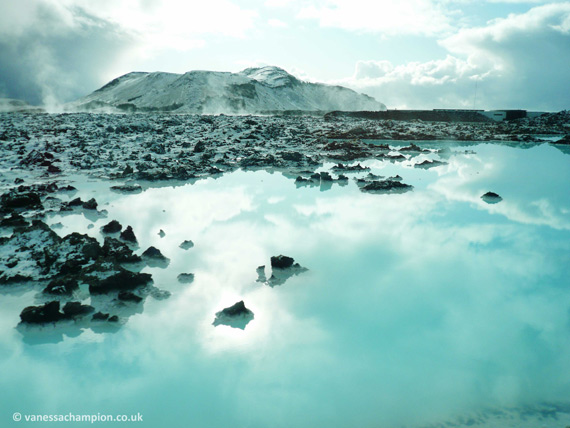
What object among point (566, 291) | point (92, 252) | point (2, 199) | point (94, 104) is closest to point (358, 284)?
point (566, 291)

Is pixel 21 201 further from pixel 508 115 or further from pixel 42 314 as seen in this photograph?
pixel 508 115

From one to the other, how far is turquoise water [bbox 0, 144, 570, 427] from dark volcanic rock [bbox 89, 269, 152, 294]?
42 cm

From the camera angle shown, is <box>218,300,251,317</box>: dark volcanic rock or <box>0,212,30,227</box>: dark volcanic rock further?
<box>0,212,30,227</box>: dark volcanic rock

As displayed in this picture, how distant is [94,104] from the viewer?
106 meters

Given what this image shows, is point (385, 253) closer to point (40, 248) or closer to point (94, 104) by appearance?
point (40, 248)

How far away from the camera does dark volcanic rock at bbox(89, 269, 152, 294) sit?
6238 millimetres

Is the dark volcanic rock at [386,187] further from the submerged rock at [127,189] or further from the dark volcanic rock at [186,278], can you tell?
the dark volcanic rock at [186,278]

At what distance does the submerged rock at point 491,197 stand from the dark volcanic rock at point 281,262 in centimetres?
894

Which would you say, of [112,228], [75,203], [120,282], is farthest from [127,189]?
[120,282]

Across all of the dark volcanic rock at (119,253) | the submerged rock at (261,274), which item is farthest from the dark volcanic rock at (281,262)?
the dark volcanic rock at (119,253)

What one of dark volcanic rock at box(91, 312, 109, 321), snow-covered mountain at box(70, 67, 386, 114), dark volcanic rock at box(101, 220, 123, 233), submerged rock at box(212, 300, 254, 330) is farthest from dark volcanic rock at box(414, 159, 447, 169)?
snow-covered mountain at box(70, 67, 386, 114)

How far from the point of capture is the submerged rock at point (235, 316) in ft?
18.5

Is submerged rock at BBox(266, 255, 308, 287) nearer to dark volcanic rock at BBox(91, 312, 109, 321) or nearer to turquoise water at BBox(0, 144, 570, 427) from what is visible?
turquoise water at BBox(0, 144, 570, 427)

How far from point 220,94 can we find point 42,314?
382ft
